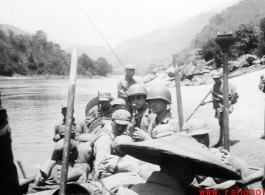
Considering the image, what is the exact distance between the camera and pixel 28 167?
1016cm

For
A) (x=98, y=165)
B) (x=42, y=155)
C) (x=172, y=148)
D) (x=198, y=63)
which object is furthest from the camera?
(x=198, y=63)

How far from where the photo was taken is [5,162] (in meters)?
1.69

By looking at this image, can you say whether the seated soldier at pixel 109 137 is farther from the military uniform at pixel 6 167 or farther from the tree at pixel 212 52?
the tree at pixel 212 52

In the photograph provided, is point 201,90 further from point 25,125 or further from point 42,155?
point 42,155

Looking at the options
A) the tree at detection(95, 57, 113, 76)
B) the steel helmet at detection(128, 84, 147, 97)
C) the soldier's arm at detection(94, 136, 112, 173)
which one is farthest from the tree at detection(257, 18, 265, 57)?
the tree at detection(95, 57, 113, 76)

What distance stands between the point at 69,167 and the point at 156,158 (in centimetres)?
181

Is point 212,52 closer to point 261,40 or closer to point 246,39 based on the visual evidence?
point 246,39

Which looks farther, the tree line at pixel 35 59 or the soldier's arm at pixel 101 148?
the tree line at pixel 35 59

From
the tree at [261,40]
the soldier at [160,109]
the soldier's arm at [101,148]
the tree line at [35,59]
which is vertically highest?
the tree line at [35,59]

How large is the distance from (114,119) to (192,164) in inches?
80.8

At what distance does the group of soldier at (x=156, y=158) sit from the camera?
7.99 feet

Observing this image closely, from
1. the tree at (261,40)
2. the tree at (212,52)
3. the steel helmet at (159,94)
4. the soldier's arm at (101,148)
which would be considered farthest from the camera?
Answer: the tree at (212,52)

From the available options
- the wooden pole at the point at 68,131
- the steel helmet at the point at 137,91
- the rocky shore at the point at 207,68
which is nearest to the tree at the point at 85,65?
the rocky shore at the point at 207,68

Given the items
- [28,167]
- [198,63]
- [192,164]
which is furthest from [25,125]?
[198,63]
